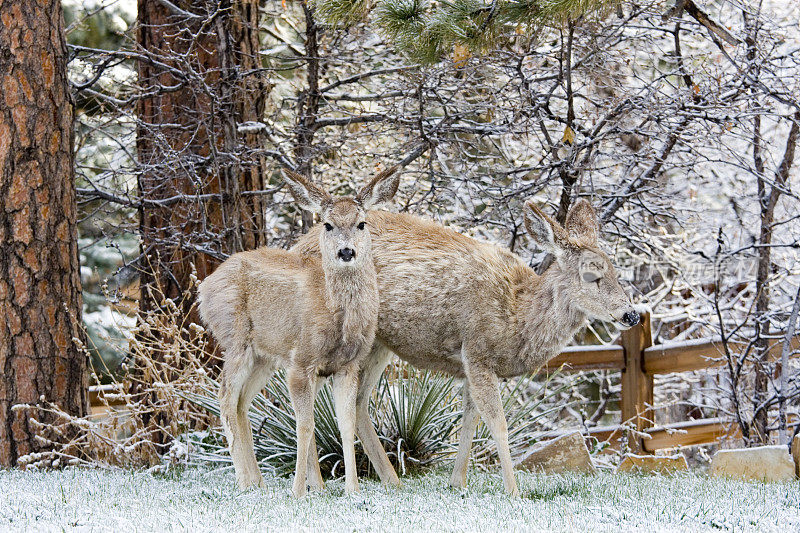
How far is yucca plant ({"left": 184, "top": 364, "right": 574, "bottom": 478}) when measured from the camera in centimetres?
714

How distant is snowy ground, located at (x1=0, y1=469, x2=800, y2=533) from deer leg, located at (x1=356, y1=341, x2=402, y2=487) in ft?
0.39

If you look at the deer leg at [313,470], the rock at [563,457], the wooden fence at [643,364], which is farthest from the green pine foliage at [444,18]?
the wooden fence at [643,364]

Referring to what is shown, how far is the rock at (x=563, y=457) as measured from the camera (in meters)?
7.41

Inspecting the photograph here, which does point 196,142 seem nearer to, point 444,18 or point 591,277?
point 444,18

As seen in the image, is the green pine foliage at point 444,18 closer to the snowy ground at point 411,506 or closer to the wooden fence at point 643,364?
the snowy ground at point 411,506

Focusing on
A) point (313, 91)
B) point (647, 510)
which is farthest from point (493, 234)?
point (647, 510)

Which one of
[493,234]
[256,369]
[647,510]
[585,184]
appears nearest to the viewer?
[647,510]

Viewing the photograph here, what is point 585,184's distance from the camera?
40.0 ft

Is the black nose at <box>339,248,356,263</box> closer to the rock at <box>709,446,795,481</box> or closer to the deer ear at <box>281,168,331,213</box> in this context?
the deer ear at <box>281,168,331,213</box>

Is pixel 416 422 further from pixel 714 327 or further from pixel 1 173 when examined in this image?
pixel 714 327

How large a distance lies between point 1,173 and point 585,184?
7348 mm

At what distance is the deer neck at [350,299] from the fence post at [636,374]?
508cm

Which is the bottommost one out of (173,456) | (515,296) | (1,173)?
(173,456)

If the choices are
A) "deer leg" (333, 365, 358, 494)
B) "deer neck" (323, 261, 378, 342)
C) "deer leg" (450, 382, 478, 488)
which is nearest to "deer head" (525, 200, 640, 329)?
"deer leg" (450, 382, 478, 488)
